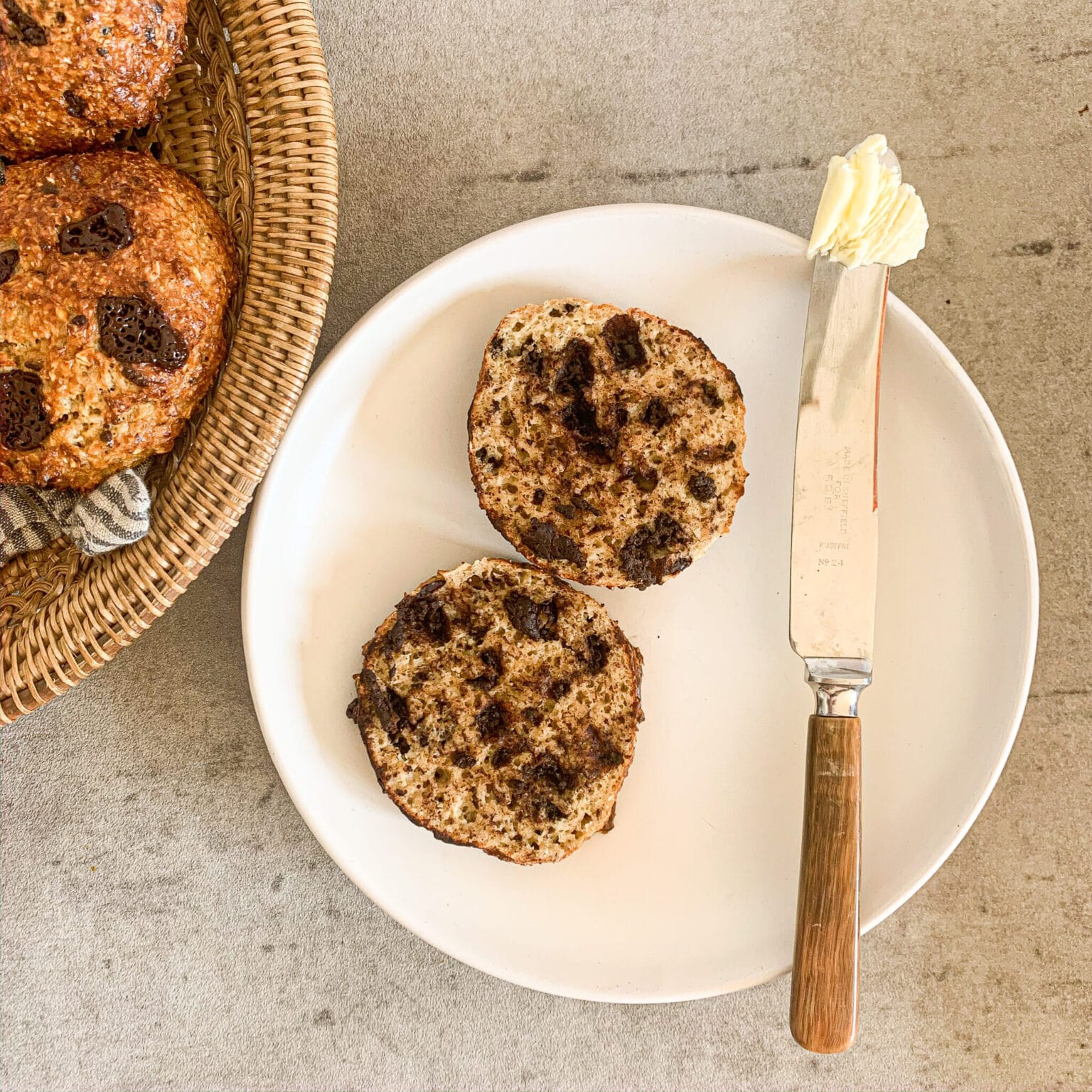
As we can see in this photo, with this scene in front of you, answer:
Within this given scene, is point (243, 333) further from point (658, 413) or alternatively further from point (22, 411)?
point (658, 413)

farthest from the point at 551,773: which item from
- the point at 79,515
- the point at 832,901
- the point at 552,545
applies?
the point at 79,515

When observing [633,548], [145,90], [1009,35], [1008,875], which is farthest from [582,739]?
[1009,35]

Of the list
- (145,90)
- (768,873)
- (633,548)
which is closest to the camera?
(145,90)

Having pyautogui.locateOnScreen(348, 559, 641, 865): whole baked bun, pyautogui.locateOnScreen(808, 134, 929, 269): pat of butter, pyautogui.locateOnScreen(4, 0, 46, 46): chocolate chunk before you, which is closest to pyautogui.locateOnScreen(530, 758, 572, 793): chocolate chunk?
pyautogui.locateOnScreen(348, 559, 641, 865): whole baked bun

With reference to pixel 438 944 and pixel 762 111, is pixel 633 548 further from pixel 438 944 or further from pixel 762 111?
pixel 762 111

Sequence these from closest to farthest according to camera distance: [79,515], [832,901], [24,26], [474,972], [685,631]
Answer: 1. [24,26]
2. [79,515]
3. [832,901]
4. [685,631]
5. [474,972]

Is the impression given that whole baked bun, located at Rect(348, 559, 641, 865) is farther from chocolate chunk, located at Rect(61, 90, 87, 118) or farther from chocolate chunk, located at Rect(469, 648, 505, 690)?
chocolate chunk, located at Rect(61, 90, 87, 118)
